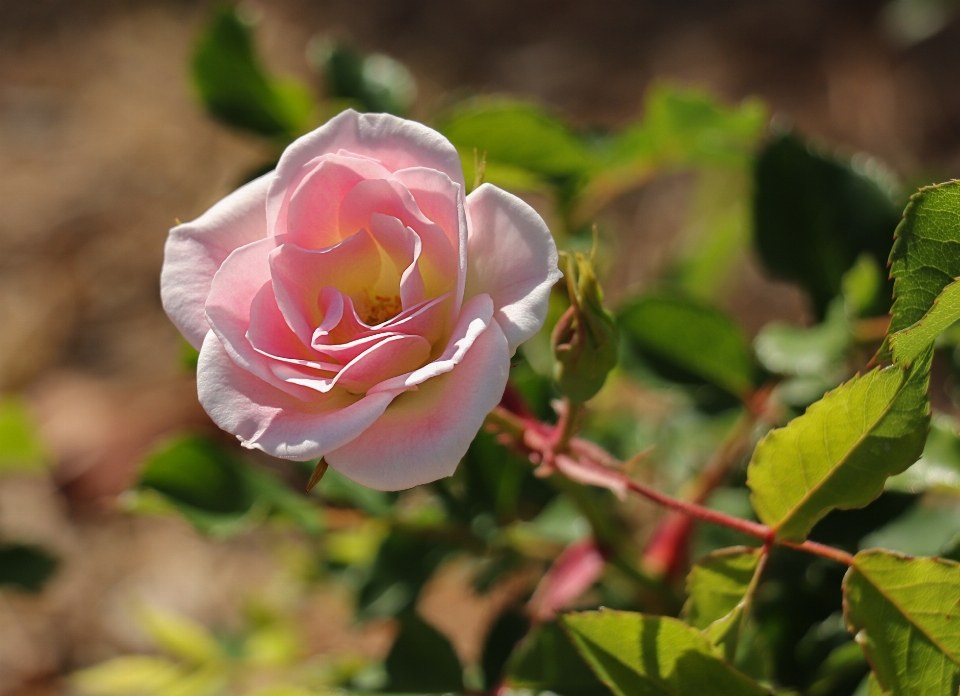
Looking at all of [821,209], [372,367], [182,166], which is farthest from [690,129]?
[182,166]

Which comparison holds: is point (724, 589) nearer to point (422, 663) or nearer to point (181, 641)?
point (422, 663)

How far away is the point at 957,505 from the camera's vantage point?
875 millimetres

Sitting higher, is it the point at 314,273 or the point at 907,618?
the point at 314,273

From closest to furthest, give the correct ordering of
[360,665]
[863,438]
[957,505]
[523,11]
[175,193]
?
[863,438] → [957,505] → [360,665] → [175,193] → [523,11]

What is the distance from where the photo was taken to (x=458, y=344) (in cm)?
51

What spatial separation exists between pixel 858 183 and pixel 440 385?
62 cm

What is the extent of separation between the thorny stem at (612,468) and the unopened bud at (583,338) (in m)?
0.04

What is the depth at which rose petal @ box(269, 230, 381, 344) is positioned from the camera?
566 mm

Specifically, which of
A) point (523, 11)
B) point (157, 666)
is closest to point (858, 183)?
point (157, 666)

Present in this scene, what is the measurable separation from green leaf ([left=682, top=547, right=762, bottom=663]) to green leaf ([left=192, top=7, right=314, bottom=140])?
0.71 meters

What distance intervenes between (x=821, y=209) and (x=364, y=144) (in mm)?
580

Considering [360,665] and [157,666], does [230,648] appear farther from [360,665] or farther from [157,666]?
[360,665]

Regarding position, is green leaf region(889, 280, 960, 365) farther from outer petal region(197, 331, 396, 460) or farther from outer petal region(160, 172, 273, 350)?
outer petal region(160, 172, 273, 350)

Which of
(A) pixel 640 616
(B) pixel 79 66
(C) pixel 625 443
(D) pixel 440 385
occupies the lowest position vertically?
(B) pixel 79 66
